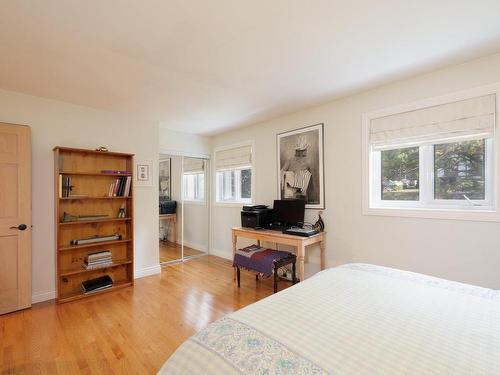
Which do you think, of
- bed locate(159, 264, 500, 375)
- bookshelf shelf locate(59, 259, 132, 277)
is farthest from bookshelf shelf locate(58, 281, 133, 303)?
bed locate(159, 264, 500, 375)

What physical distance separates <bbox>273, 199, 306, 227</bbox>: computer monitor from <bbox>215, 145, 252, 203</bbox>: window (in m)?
0.85

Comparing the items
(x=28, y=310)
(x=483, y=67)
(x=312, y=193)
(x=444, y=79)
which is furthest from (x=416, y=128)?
(x=28, y=310)

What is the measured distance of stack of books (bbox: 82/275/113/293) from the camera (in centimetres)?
291

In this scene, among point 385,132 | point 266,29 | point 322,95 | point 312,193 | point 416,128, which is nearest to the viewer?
point 266,29

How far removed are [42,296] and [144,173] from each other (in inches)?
72.2

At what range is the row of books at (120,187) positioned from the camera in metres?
3.22

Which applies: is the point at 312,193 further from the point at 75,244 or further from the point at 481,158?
the point at 75,244

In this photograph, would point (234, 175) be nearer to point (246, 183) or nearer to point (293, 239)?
point (246, 183)

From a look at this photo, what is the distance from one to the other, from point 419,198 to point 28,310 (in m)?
4.12

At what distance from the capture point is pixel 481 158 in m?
2.14

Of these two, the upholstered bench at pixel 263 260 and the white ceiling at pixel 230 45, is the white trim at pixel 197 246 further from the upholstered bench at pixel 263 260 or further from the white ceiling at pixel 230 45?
the white ceiling at pixel 230 45

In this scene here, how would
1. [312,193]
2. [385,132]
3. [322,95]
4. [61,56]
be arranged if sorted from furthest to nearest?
1. [312,193]
2. [322,95]
3. [385,132]
4. [61,56]

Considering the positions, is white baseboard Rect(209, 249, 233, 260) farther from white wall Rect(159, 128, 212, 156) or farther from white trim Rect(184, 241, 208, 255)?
white wall Rect(159, 128, 212, 156)

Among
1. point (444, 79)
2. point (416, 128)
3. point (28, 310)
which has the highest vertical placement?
point (444, 79)
